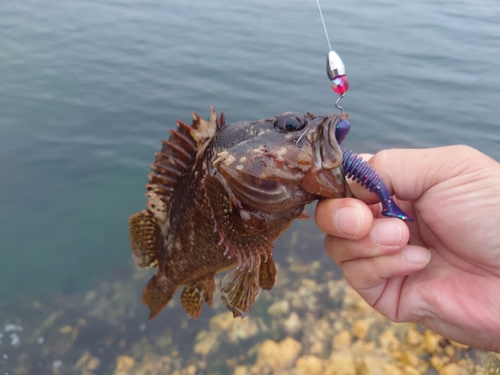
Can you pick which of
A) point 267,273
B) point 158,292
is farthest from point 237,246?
point 158,292

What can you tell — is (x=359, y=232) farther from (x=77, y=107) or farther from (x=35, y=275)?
(x=77, y=107)

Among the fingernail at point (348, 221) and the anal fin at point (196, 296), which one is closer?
the fingernail at point (348, 221)

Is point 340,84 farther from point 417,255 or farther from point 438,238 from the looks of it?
point 438,238

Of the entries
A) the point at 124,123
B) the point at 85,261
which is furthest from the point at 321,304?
the point at 124,123

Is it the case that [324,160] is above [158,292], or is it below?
above

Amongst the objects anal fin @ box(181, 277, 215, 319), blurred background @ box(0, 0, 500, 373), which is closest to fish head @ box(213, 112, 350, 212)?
anal fin @ box(181, 277, 215, 319)

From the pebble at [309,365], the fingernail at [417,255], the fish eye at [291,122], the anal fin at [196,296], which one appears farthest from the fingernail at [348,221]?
the pebble at [309,365]

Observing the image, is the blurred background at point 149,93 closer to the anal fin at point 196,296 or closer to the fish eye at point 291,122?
the anal fin at point 196,296

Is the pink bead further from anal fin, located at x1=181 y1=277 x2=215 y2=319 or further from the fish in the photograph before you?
anal fin, located at x1=181 y1=277 x2=215 y2=319
